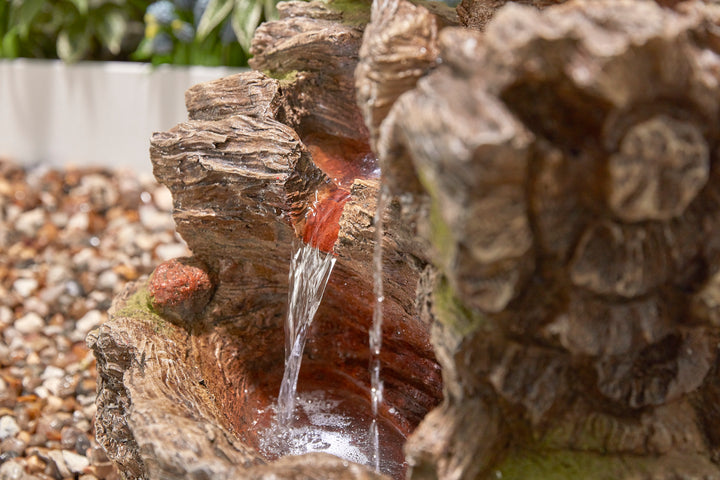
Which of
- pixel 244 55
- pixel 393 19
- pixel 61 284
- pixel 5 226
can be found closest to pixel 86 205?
pixel 5 226

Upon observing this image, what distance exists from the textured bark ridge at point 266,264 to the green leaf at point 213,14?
1406 mm

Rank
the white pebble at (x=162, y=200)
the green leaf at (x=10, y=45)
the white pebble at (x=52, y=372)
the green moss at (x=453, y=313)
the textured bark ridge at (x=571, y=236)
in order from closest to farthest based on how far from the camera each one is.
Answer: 1. the textured bark ridge at (x=571, y=236)
2. the green moss at (x=453, y=313)
3. the white pebble at (x=52, y=372)
4. the white pebble at (x=162, y=200)
5. the green leaf at (x=10, y=45)

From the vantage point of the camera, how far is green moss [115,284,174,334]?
1.74 m

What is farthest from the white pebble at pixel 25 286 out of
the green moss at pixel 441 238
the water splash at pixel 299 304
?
the green moss at pixel 441 238

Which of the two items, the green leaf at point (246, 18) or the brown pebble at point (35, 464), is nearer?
the brown pebble at point (35, 464)

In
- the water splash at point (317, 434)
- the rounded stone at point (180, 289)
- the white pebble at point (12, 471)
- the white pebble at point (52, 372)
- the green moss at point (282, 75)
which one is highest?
the green moss at point (282, 75)

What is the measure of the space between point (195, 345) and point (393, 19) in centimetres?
102

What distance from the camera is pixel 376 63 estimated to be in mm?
1190

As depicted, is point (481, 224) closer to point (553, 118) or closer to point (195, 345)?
point (553, 118)

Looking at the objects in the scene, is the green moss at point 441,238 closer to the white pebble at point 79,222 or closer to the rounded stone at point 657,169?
the rounded stone at point 657,169

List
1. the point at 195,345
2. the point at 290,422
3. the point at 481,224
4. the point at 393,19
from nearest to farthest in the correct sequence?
the point at 481,224 → the point at 393,19 → the point at 195,345 → the point at 290,422

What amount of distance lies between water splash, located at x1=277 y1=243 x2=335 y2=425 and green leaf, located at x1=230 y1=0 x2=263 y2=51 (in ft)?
5.61

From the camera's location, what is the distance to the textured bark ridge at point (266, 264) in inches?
64.4

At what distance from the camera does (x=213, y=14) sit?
3281 mm
